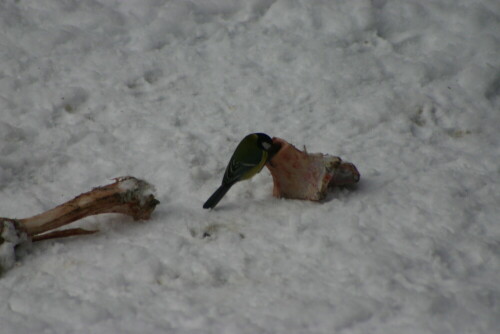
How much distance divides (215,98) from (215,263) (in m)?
1.61

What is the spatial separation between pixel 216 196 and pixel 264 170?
50 cm

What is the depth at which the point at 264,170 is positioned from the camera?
3.50 metres

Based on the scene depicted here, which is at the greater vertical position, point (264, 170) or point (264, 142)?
point (264, 142)

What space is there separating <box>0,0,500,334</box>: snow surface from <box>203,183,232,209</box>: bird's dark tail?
7cm

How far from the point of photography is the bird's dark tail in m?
3.07

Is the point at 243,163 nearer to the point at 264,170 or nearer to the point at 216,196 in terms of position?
the point at 216,196

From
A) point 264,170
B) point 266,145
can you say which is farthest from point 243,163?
point 264,170

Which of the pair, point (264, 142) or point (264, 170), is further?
point (264, 170)

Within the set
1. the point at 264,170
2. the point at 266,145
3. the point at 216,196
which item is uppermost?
the point at 266,145

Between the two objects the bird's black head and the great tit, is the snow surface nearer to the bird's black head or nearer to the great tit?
the great tit

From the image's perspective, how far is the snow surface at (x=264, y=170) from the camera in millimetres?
2398

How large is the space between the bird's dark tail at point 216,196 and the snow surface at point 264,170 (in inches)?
2.8

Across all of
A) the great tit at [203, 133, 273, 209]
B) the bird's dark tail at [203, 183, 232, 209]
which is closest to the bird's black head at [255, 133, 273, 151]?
the great tit at [203, 133, 273, 209]

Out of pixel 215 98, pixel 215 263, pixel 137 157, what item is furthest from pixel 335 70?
pixel 215 263
